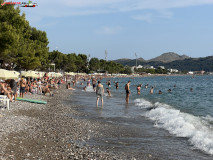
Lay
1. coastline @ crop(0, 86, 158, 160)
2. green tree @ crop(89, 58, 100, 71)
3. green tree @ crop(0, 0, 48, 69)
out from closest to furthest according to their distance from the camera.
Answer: coastline @ crop(0, 86, 158, 160), green tree @ crop(0, 0, 48, 69), green tree @ crop(89, 58, 100, 71)

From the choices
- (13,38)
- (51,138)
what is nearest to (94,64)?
(13,38)

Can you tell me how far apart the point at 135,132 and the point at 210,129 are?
3.90m

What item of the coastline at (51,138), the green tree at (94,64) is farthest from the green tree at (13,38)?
the green tree at (94,64)

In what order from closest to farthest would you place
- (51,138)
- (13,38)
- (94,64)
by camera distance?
1. (51,138)
2. (13,38)
3. (94,64)

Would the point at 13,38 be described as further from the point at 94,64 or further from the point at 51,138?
the point at 94,64

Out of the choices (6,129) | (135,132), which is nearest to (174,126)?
(135,132)

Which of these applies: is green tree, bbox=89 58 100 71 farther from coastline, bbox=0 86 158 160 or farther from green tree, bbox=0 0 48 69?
coastline, bbox=0 86 158 160

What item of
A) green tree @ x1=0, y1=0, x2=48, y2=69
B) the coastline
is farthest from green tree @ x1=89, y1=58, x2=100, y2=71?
the coastline

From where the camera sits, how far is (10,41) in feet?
97.2

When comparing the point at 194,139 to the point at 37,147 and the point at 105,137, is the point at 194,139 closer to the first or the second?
the point at 105,137

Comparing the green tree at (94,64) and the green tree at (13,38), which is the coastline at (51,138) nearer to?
the green tree at (13,38)

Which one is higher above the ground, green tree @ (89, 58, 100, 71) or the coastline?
green tree @ (89, 58, 100, 71)

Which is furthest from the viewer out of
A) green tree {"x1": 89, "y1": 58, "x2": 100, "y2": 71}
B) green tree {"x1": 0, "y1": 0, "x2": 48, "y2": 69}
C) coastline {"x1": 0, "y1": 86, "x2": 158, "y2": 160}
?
green tree {"x1": 89, "y1": 58, "x2": 100, "y2": 71}

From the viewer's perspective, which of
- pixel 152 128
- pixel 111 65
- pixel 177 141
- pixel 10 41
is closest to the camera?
pixel 177 141
